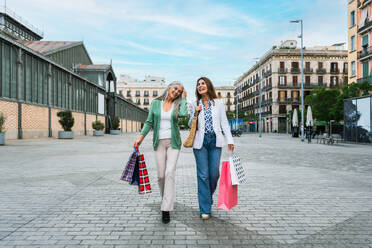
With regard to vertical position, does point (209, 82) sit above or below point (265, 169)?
above

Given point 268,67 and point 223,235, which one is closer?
point 223,235

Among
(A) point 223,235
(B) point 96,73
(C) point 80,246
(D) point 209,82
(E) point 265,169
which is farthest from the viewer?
(B) point 96,73

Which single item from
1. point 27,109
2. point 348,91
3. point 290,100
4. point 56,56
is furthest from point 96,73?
point 290,100

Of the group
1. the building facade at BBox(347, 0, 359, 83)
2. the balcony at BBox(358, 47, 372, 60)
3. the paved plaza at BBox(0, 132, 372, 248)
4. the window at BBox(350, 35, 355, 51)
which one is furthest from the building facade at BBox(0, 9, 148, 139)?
the window at BBox(350, 35, 355, 51)

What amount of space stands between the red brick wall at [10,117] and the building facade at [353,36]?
31221mm

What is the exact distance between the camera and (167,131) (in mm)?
3881

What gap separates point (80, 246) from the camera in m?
3.01

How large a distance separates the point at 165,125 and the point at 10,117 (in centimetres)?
2025

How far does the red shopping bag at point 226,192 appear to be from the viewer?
3.84m

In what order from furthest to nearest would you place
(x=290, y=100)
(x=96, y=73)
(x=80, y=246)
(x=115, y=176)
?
(x=290, y=100) → (x=96, y=73) → (x=115, y=176) → (x=80, y=246)

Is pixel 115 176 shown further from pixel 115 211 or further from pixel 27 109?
pixel 27 109

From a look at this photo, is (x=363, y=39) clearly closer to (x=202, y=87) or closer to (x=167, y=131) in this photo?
(x=202, y=87)

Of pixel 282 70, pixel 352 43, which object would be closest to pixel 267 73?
pixel 282 70

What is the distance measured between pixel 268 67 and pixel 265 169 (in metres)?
56.6
